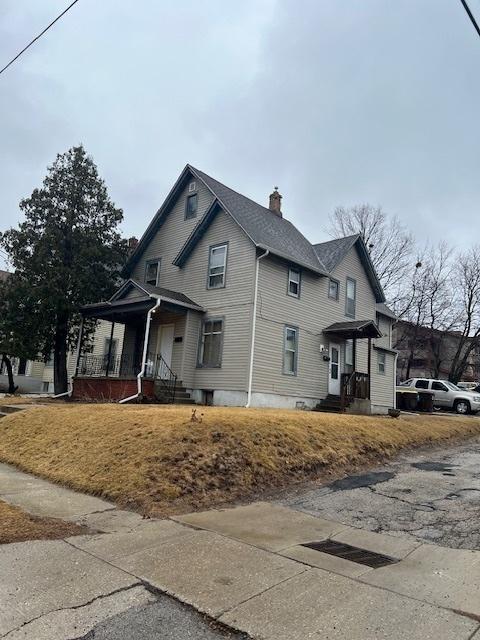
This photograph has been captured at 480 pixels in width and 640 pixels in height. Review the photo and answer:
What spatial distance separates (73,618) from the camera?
3688 millimetres

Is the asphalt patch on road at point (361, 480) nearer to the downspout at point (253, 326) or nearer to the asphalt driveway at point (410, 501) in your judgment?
the asphalt driveway at point (410, 501)

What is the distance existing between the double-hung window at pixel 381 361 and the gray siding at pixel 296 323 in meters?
3.51

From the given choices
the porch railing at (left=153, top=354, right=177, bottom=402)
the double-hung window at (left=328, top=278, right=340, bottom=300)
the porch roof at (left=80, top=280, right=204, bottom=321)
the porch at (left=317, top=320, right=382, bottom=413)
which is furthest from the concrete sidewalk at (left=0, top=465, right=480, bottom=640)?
the double-hung window at (left=328, top=278, right=340, bottom=300)

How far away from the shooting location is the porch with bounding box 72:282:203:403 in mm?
16297

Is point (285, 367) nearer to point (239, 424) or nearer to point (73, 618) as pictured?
point (239, 424)

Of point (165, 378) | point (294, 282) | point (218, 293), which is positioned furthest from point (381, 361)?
point (165, 378)

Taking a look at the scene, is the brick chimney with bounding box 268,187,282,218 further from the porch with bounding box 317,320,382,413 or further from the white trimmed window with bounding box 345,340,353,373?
the white trimmed window with bounding box 345,340,353,373

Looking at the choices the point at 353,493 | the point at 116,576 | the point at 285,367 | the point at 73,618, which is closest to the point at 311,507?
the point at 353,493

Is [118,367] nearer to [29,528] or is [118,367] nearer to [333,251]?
[333,251]

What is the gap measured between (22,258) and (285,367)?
11002mm

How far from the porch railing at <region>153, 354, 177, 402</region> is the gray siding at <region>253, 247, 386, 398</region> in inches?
110

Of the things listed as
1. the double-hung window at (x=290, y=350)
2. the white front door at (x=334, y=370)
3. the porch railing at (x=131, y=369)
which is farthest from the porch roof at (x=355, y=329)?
the porch railing at (x=131, y=369)

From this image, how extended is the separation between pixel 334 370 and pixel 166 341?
683cm

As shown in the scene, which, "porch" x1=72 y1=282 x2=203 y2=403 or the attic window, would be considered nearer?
"porch" x1=72 y1=282 x2=203 y2=403
